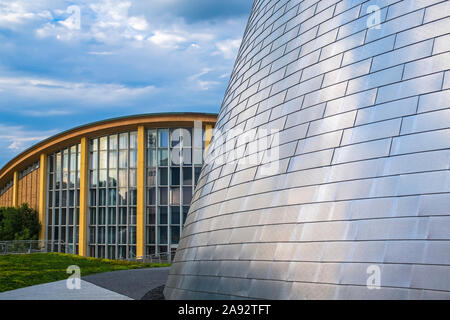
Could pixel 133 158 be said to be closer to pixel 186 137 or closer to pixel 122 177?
pixel 122 177

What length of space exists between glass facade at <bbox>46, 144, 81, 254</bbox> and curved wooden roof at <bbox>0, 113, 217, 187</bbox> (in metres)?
1.30

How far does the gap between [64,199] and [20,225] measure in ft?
16.7

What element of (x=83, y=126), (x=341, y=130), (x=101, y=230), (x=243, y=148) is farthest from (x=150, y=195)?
(x=341, y=130)

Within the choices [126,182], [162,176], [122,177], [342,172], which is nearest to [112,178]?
[122,177]

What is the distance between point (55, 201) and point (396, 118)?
43882mm

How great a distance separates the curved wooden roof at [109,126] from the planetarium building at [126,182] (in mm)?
80

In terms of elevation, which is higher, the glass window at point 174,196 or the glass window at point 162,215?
the glass window at point 174,196

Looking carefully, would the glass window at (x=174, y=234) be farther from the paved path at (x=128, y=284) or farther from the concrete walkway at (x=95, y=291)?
the concrete walkway at (x=95, y=291)

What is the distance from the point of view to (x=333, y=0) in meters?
9.73

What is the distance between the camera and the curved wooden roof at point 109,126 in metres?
39.6

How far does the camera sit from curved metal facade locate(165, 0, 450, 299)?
6.29m

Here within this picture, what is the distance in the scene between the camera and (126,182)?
137 feet

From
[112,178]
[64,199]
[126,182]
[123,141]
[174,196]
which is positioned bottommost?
[64,199]

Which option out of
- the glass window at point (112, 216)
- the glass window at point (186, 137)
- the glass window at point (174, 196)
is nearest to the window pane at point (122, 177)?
the glass window at point (112, 216)
